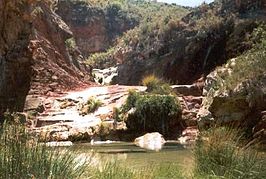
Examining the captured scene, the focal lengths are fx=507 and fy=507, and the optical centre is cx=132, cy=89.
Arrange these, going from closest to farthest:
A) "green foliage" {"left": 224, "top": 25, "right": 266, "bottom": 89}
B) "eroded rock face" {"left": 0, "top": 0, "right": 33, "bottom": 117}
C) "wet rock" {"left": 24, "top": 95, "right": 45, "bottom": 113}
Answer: "green foliage" {"left": 224, "top": 25, "right": 266, "bottom": 89}
"eroded rock face" {"left": 0, "top": 0, "right": 33, "bottom": 117}
"wet rock" {"left": 24, "top": 95, "right": 45, "bottom": 113}

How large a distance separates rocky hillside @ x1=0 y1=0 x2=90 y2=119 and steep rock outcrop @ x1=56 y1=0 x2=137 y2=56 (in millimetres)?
26006

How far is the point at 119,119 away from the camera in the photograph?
79.8 ft

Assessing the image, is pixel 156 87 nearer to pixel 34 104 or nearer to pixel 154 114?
pixel 154 114

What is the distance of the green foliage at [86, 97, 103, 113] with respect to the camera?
26422mm

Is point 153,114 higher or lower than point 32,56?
lower

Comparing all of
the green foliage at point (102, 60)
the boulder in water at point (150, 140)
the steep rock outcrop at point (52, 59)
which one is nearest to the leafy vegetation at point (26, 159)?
the boulder in water at point (150, 140)

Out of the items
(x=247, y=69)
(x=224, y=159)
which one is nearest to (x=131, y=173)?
(x=224, y=159)

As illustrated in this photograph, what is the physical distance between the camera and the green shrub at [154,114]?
2362cm

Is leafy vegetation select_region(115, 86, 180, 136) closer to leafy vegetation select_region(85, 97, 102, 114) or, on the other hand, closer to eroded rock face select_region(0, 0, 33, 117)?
leafy vegetation select_region(85, 97, 102, 114)

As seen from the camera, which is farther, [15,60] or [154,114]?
[15,60]

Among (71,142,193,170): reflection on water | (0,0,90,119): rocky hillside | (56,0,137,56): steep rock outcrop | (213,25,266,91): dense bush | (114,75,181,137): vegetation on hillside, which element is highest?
(56,0,137,56): steep rock outcrop

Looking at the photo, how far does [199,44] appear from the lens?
37562 millimetres

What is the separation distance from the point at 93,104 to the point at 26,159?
2181 cm

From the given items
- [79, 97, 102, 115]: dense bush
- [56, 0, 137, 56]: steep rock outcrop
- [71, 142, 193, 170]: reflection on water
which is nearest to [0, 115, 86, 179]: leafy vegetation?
[71, 142, 193, 170]: reflection on water
